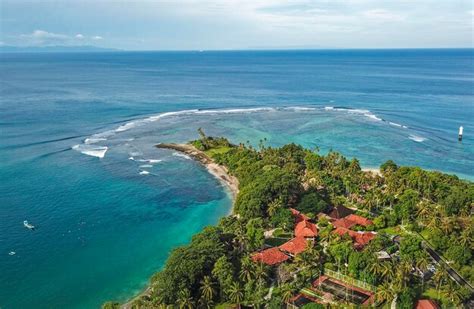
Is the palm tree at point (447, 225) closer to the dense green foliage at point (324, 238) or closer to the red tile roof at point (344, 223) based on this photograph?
the dense green foliage at point (324, 238)

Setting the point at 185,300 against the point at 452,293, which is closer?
the point at 185,300

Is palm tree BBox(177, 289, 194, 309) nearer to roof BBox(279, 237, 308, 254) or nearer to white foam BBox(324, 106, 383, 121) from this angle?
roof BBox(279, 237, 308, 254)

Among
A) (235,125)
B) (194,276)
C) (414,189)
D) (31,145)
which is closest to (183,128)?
(235,125)

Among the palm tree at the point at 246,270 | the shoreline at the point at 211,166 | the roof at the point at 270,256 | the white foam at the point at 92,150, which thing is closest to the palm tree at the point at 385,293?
the roof at the point at 270,256

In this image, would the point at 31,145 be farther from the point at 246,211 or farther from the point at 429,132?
the point at 429,132

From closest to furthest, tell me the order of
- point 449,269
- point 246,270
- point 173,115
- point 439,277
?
point 439,277, point 246,270, point 449,269, point 173,115

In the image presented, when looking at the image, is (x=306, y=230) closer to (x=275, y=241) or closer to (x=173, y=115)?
(x=275, y=241)

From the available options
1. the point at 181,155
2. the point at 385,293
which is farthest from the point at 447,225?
the point at 181,155

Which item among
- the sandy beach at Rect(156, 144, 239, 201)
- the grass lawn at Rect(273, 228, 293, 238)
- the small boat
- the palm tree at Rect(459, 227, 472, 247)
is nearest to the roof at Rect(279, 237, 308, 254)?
the grass lawn at Rect(273, 228, 293, 238)
